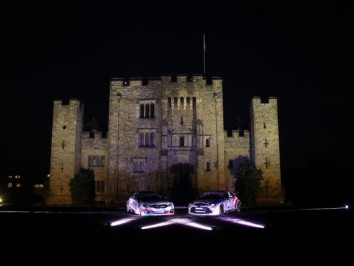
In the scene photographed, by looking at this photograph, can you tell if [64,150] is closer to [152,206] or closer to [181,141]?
[181,141]

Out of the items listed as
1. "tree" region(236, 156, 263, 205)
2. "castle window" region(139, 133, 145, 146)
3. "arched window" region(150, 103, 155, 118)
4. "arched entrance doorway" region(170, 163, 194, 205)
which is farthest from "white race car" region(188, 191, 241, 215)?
"arched window" region(150, 103, 155, 118)

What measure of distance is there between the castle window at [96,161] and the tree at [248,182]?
53.9ft

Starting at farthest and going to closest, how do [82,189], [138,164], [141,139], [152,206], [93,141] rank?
[93,141]
[141,139]
[138,164]
[82,189]
[152,206]

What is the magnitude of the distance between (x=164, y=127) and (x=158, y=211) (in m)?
22.5

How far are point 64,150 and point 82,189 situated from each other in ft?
22.4

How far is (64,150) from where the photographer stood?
151ft

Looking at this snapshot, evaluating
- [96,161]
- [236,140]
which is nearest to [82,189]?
[96,161]

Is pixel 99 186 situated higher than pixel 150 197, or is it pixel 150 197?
pixel 99 186

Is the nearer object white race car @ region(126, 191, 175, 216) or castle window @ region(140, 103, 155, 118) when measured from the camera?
white race car @ region(126, 191, 175, 216)

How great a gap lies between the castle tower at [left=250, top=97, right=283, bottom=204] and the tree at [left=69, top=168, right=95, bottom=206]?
723 inches

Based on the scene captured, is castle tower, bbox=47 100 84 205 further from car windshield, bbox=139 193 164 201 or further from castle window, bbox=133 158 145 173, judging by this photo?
car windshield, bbox=139 193 164 201

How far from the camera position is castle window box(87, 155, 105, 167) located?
47.0 meters

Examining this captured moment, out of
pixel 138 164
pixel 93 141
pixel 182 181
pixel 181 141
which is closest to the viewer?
pixel 182 181

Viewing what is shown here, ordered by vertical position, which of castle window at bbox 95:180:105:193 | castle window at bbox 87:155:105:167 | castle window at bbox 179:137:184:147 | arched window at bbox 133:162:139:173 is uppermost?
castle window at bbox 179:137:184:147
